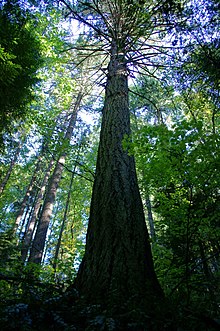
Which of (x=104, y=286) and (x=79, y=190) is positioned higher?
(x=79, y=190)

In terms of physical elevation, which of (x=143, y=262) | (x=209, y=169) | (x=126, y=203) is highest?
(x=209, y=169)

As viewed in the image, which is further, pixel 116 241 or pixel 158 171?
pixel 158 171

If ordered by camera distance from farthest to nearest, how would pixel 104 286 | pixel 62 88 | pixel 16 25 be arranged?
pixel 62 88
pixel 16 25
pixel 104 286

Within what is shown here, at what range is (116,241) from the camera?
8.14 ft

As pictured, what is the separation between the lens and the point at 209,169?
2.96 meters

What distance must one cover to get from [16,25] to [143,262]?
21.0 ft

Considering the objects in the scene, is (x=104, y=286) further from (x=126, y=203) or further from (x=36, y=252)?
(x=36, y=252)

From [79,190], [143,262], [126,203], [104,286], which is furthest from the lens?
[79,190]

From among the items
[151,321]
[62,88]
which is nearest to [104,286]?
[151,321]

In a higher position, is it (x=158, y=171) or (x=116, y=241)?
(x=158, y=171)

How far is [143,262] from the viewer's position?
7.73ft

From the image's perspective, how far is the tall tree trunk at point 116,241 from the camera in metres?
2.09

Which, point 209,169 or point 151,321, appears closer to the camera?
point 151,321

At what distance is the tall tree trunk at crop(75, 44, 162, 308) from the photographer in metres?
2.09
